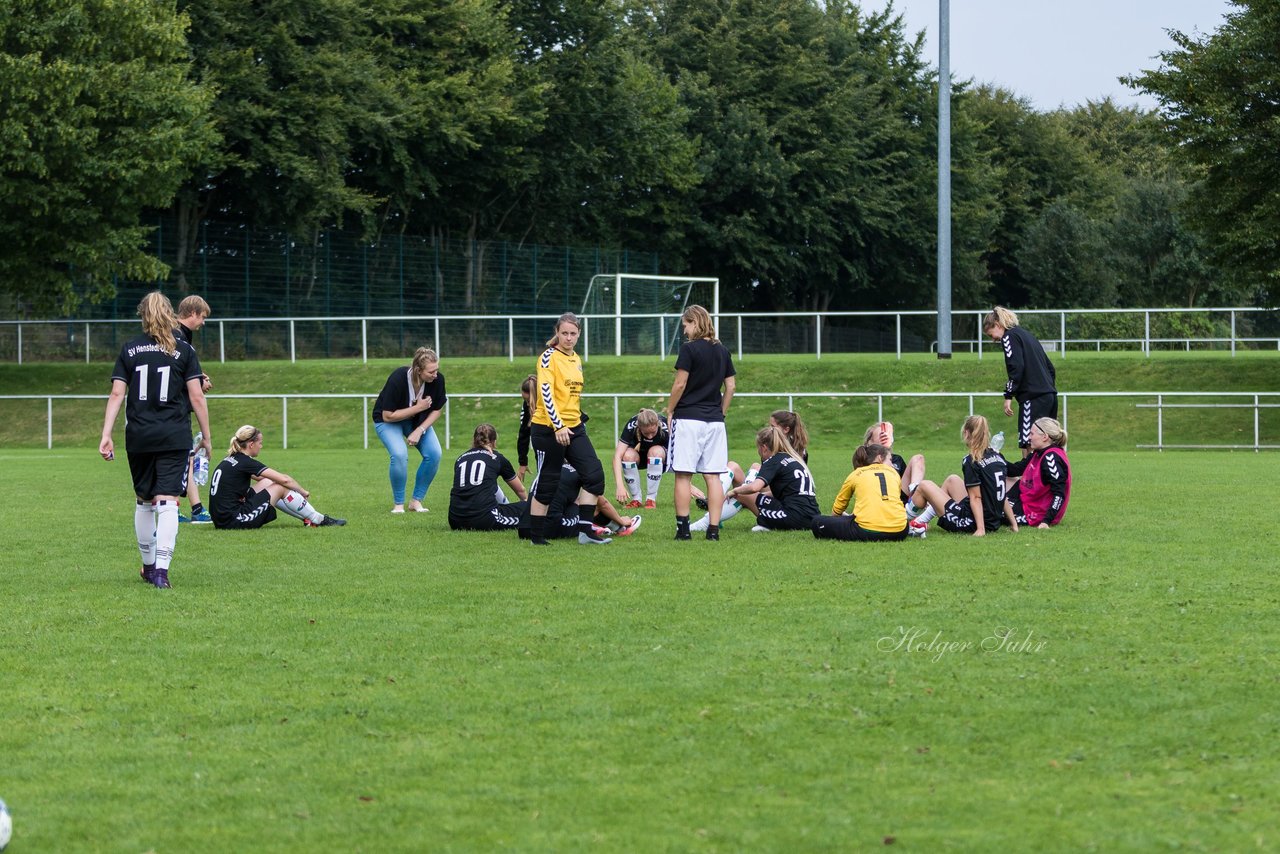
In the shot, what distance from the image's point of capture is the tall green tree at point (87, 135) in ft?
97.2

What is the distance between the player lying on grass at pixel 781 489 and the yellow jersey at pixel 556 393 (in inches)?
71.4

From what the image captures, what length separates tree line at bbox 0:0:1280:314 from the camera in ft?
97.5

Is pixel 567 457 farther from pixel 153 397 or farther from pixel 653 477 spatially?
pixel 653 477

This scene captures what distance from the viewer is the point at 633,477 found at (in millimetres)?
15461

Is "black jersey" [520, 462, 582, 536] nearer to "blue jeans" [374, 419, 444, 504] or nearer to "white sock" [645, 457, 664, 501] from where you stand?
"blue jeans" [374, 419, 444, 504]

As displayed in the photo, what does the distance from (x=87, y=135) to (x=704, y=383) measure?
72.2 feet

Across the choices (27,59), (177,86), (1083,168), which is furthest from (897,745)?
(1083,168)

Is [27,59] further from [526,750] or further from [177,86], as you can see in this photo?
[526,750]

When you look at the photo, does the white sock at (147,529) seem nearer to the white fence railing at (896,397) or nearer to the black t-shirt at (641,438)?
the black t-shirt at (641,438)

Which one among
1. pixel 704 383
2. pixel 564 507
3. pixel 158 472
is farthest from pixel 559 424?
pixel 158 472

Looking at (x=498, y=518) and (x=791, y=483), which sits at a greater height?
(x=791, y=483)

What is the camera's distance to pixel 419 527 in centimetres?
1337

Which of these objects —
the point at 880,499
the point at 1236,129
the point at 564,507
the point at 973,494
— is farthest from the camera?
the point at 1236,129

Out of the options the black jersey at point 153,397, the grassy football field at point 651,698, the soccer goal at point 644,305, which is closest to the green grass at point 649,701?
the grassy football field at point 651,698
